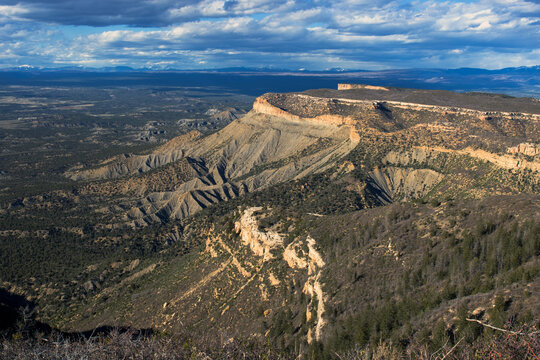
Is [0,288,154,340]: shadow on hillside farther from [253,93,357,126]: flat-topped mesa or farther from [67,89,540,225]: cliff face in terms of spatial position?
[253,93,357,126]: flat-topped mesa

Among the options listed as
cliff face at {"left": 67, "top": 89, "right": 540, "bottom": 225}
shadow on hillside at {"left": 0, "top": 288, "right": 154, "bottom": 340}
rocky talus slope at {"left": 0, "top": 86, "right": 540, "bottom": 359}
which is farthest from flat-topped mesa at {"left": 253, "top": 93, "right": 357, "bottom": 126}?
shadow on hillside at {"left": 0, "top": 288, "right": 154, "bottom": 340}

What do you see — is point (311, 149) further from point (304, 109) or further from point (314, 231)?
point (314, 231)

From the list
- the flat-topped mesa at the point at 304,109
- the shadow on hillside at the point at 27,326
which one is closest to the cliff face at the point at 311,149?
the flat-topped mesa at the point at 304,109

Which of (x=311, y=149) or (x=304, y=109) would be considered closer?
(x=311, y=149)

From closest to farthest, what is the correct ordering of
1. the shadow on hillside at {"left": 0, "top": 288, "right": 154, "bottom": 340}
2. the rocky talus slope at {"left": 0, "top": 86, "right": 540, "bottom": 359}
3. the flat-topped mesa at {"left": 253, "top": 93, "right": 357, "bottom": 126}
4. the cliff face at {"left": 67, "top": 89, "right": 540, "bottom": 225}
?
the rocky talus slope at {"left": 0, "top": 86, "right": 540, "bottom": 359}
the shadow on hillside at {"left": 0, "top": 288, "right": 154, "bottom": 340}
the cliff face at {"left": 67, "top": 89, "right": 540, "bottom": 225}
the flat-topped mesa at {"left": 253, "top": 93, "right": 357, "bottom": 126}

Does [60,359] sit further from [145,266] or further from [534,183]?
[534,183]

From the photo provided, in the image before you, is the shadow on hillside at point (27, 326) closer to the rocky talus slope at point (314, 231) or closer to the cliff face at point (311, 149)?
the rocky talus slope at point (314, 231)

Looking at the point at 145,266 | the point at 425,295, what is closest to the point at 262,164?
the point at 145,266

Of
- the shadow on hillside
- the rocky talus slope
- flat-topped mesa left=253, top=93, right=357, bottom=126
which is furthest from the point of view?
flat-topped mesa left=253, top=93, right=357, bottom=126

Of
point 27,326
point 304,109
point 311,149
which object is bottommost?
point 27,326

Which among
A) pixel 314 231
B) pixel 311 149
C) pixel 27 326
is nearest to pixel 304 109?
pixel 311 149

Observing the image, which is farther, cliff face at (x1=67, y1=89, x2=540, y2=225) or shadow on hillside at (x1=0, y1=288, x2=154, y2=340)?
cliff face at (x1=67, y1=89, x2=540, y2=225)
